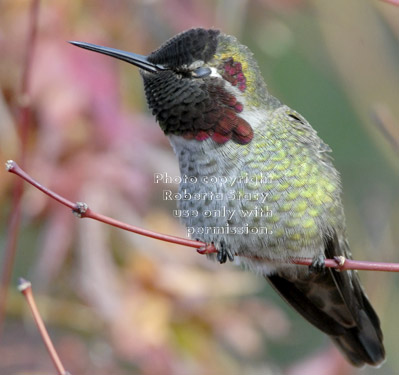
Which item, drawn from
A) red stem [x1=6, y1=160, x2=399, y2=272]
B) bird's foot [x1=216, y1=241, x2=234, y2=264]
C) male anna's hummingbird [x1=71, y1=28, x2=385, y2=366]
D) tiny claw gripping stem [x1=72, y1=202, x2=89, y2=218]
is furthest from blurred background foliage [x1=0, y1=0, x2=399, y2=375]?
tiny claw gripping stem [x1=72, y1=202, x2=89, y2=218]

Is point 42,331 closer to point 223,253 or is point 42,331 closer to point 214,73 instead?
point 223,253

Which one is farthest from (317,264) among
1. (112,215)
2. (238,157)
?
(112,215)

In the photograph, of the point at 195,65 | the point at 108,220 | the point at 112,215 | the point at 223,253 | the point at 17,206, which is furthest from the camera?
the point at 112,215

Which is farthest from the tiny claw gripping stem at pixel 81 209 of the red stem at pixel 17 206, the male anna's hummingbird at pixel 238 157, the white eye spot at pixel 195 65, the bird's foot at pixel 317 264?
the bird's foot at pixel 317 264

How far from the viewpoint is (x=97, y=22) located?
2705 mm

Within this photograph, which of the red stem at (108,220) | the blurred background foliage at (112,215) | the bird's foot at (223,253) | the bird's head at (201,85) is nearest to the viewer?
the red stem at (108,220)

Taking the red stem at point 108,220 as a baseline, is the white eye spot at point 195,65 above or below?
above

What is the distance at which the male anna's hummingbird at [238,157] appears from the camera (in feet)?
6.65

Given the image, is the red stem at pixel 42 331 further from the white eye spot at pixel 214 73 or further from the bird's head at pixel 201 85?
the white eye spot at pixel 214 73

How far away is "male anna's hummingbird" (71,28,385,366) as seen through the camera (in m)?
2.03

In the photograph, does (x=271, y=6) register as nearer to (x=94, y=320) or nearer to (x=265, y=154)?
(x=265, y=154)

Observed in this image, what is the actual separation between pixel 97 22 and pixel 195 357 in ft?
4.11

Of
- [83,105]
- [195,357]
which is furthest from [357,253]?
[83,105]

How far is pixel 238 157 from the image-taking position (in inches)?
81.1
